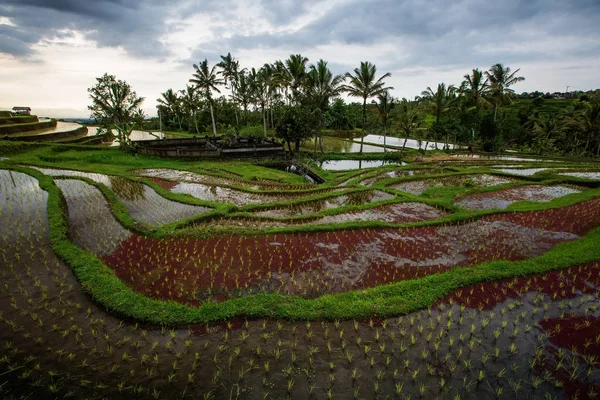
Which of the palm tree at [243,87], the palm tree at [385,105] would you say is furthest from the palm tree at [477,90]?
the palm tree at [243,87]

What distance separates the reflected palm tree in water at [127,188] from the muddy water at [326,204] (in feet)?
21.9

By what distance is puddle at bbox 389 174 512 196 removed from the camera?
19.0 metres

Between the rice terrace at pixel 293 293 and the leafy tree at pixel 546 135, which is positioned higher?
the leafy tree at pixel 546 135

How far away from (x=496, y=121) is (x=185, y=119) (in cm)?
5316

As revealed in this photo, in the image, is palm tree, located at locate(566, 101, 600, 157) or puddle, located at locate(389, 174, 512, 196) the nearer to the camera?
puddle, located at locate(389, 174, 512, 196)

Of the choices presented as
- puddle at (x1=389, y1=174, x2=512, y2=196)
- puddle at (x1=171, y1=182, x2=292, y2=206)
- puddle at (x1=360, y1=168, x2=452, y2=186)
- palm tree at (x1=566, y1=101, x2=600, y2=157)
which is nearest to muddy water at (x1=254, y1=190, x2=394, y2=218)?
puddle at (x1=171, y1=182, x2=292, y2=206)

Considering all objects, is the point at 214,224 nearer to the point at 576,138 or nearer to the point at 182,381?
the point at 182,381

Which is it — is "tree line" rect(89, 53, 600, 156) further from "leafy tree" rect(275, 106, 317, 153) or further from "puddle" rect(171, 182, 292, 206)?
"puddle" rect(171, 182, 292, 206)

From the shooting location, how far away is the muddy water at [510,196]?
48.2 ft

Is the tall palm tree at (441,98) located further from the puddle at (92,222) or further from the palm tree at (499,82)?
the puddle at (92,222)

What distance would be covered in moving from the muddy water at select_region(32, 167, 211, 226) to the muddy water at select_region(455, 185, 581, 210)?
1322 centimetres

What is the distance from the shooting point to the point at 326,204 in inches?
594

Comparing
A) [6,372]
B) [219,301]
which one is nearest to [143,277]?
[219,301]

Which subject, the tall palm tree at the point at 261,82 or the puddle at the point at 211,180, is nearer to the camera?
the puddle at the point at 211,180
